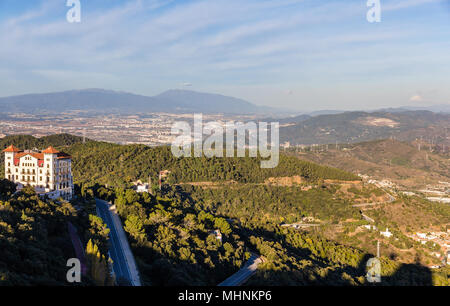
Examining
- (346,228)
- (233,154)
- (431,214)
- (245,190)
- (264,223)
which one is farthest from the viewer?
(233,154)

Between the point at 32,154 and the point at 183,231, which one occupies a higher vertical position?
the point at 32,154

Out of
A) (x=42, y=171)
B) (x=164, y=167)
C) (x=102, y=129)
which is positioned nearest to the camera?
(x=42, y=171)

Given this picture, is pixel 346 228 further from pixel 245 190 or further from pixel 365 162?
pixel 365 162

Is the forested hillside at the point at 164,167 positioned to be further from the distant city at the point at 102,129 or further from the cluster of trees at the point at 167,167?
the distant city at the point at 102,129

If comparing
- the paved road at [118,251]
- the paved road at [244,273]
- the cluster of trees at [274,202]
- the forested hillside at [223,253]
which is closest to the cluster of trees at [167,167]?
the cluster of trees at [274,202]

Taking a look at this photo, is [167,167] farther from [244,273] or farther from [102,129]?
[102,129]

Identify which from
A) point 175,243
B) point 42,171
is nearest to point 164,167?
point 42,171
